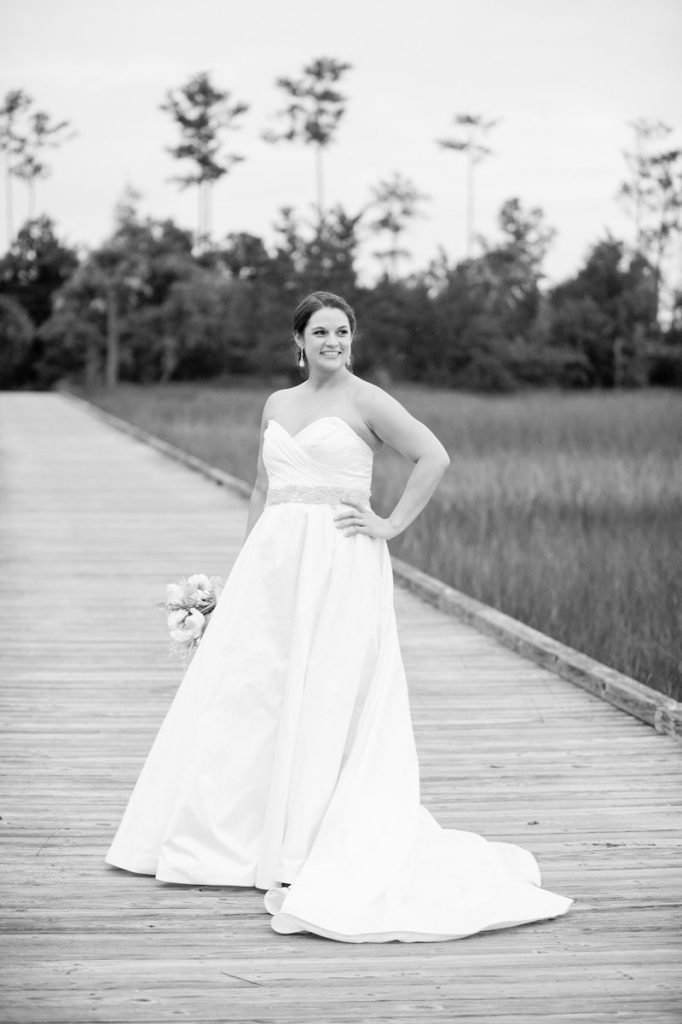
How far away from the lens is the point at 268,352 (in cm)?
4419

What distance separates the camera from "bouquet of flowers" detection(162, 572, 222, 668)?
12.6ft

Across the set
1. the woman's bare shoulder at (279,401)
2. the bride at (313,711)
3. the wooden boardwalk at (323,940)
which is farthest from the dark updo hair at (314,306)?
the wooden boardwalk at (323,940)

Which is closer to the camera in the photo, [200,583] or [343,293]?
[200,583]

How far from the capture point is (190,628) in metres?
3.84

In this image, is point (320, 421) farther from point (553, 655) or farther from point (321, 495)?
point (553, 655)

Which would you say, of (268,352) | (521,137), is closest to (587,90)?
(521,137)

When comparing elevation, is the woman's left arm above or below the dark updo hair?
below

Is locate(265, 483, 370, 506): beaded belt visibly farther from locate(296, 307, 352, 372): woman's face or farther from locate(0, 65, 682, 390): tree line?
locate(0, 65, 682, 390): tree line

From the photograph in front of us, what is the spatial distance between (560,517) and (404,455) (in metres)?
9.45

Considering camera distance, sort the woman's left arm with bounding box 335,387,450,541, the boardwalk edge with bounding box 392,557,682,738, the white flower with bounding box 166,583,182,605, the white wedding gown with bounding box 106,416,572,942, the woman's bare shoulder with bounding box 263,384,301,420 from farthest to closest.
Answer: the boardwalk edge with bounding box 392,557,682,738
the white flower with bounding box 166,583,182,605
the woman's bare shoulder with bounding box 263,384,301,420
the woman's left arm with bounding box 335,387,450,541
the white wedding gown with bounding box 106,416,572,942

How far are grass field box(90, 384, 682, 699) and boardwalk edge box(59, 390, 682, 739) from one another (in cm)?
29

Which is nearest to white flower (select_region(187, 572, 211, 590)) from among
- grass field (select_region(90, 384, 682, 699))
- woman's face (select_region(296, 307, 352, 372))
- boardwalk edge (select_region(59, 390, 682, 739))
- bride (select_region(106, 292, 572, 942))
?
bride (select_region(106, 292, 572, 942))

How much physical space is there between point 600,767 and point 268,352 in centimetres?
4007

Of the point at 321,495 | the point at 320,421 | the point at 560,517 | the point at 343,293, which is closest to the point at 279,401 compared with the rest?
the point at 320,421
